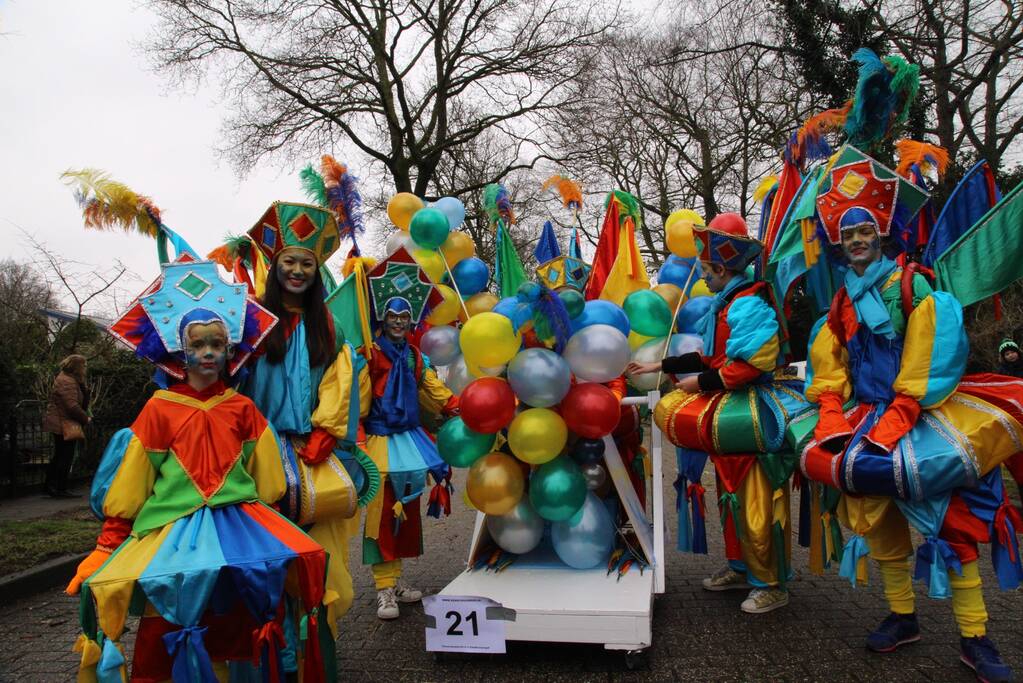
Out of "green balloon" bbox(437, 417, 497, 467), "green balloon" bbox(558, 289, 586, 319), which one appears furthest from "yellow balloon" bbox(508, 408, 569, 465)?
"green balloon" bbox(558, 289, 586, 319)

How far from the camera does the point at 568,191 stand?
198 inches

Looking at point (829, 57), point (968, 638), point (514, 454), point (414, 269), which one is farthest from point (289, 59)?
point (968, 638)

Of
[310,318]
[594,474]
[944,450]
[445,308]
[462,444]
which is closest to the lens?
[944,450]

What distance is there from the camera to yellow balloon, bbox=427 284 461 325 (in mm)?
4430

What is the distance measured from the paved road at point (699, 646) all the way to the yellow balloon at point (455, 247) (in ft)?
6.98

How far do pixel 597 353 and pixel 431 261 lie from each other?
56.4 inches

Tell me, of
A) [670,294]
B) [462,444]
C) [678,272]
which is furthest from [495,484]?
[678,272]

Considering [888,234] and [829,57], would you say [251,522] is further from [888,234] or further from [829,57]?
[829,57]

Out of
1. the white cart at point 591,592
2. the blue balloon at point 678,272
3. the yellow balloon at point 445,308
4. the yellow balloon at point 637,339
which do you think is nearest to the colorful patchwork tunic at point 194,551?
the white cart at point 591,592

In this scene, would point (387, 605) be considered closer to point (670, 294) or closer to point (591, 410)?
point (591, 410)

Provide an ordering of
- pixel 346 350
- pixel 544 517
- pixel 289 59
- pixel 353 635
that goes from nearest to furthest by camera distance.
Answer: pixel 346 350 < pixel 544 517 < pixel 353 635 < pixel 289 59

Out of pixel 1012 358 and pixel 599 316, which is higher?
pixel 599 316

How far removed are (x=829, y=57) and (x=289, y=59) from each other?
10.8m

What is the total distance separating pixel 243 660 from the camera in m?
2.64
